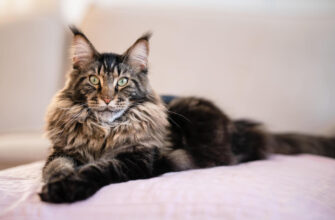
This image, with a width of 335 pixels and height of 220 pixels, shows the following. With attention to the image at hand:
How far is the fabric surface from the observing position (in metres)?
0.74

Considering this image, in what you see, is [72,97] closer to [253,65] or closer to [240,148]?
[240,148]

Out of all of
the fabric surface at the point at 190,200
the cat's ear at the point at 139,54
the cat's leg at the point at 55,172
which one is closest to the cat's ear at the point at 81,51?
the cat's ear at the point at 139,54

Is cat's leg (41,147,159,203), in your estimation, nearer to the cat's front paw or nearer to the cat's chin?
the cat's front paw

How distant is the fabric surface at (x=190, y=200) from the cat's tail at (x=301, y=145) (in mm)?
781

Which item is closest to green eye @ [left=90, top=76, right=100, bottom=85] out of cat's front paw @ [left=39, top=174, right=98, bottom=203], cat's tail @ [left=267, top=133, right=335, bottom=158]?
cat's front paw @ [left=39, top=174, right=98, bottom=203]

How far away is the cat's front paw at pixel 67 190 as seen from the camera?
0.78m

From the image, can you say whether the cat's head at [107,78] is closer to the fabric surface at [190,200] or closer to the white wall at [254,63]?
the fabric surface at [190,200]

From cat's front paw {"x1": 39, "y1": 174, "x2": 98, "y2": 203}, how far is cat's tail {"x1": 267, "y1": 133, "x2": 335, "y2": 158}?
4.13 ft

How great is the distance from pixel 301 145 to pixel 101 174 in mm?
1332

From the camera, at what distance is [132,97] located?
3.81 feet

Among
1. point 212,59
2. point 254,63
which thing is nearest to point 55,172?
point 212,59

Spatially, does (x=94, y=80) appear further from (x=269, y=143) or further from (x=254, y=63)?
(x=254, y=63)

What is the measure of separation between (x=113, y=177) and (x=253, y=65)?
150cm

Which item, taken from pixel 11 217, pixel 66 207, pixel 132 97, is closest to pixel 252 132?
pixel 132 97
